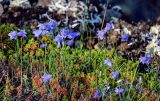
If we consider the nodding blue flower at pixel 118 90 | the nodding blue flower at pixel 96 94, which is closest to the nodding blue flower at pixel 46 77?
the nodding blue flower at pixel 96 94

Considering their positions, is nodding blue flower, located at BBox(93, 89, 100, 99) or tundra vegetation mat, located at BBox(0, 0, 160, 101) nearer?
nodding blue flower, located at BBox(93, 89, 100, 99)

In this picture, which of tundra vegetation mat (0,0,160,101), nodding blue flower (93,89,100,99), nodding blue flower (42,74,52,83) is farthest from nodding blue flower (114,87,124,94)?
nodding blue flower (42,74,52,83)

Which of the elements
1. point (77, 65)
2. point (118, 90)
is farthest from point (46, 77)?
point (77, 65)

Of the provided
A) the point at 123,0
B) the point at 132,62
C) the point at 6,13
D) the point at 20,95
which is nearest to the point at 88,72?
the point at 132,62

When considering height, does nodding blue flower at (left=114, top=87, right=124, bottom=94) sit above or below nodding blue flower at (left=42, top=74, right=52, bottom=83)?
below

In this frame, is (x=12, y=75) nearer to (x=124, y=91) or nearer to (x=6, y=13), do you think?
(x=124, y=91)

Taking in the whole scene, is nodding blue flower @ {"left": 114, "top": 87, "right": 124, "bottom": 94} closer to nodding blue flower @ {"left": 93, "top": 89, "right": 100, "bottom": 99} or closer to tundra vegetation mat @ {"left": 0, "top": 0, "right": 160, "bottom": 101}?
tundra vegetation mat @ {"left": 0, "top": 0, "right": 160, "bottom": 101}

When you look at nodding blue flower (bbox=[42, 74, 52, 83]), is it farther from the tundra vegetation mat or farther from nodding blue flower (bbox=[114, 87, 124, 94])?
nodding blue flower (bbox=[114, 87, 124, 94])

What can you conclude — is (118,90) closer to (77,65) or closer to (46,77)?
(46,77)
